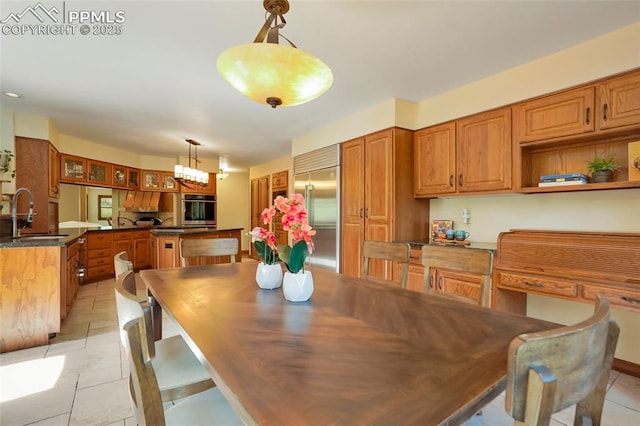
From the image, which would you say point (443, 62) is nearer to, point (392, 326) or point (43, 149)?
point (392, 326)

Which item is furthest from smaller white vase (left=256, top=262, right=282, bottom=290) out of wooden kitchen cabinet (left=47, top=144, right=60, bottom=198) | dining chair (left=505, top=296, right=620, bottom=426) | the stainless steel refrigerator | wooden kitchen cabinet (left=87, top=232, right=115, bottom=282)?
wooden kitchen cabinet (left=87, top=232, right=115, bottom=282)

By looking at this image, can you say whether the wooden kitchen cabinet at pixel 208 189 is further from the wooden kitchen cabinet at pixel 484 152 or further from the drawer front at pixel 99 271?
the wooden kitchen cabinet at pixel 484 152

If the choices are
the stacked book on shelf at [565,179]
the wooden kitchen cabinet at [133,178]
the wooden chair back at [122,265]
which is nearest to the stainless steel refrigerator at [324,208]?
the stacked book on shelf at [565,179]

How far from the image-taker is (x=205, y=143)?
5.45 m

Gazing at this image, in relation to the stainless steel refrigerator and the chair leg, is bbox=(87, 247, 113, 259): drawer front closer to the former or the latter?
the stainless steel refrigerator

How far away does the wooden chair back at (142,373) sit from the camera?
0.65 meters

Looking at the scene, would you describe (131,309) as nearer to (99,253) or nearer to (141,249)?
(99,253)

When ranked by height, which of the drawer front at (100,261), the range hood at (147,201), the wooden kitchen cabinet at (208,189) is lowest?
the drawer front at (100,261)

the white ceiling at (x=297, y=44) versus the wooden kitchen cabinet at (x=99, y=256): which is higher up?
the white ceiling at (x=297, y=44)

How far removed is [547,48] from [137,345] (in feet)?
10.3

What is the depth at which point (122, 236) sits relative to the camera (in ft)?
18.0

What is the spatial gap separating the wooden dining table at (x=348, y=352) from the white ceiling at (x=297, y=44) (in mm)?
1734

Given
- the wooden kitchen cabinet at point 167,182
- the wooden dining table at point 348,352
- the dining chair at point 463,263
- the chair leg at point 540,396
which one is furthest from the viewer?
the wooden kitchen cabinet at point 167,182

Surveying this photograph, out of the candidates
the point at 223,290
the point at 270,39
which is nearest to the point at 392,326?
the point at 223,290
